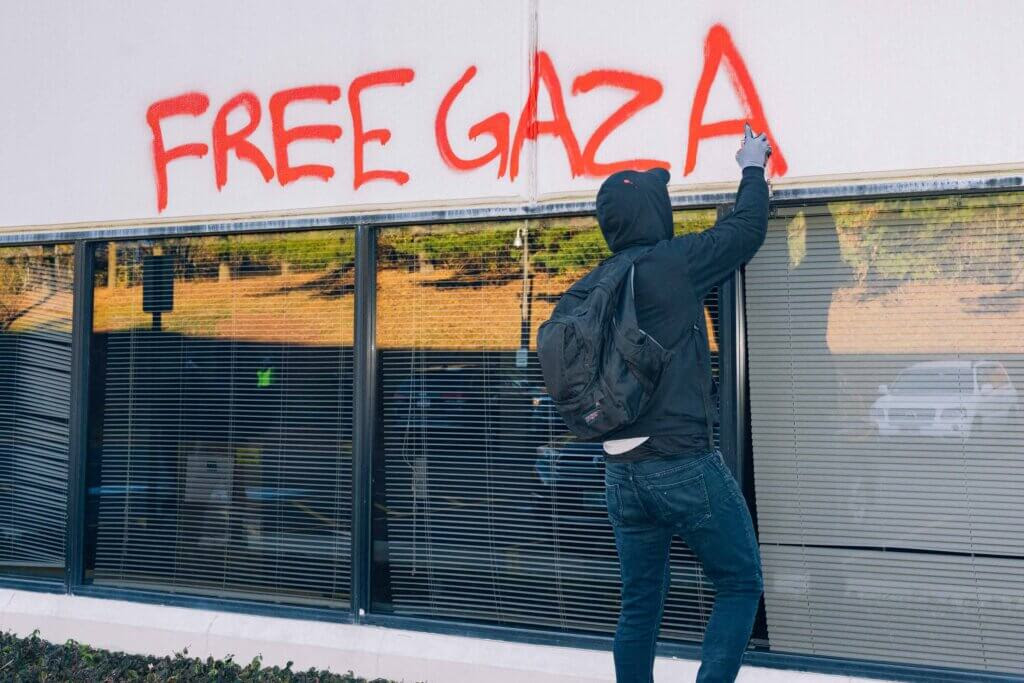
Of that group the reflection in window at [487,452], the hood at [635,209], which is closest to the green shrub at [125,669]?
the reflection in window at [487,452]

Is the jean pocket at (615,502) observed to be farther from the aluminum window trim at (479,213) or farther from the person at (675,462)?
the aluminum window trim at (479,213)

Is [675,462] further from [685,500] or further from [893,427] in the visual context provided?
[893,427]

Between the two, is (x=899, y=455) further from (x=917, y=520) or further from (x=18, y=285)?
(x=18, y=285)

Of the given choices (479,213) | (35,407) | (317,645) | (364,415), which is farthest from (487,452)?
(35,407)

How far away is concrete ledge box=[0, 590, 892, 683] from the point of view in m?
4.38

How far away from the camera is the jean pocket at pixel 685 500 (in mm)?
3311

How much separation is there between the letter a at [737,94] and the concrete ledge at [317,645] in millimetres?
1996

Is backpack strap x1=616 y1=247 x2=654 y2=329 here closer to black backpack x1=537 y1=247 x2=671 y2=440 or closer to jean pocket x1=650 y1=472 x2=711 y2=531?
black backpack x1=537 y1=247 x2=671 y2=440

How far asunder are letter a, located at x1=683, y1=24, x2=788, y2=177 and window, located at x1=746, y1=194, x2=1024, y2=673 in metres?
0.32

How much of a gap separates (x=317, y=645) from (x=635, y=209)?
2597 mm

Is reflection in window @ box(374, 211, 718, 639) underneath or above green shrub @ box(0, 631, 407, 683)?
above

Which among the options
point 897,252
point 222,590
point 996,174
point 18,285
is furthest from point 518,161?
point 18,285

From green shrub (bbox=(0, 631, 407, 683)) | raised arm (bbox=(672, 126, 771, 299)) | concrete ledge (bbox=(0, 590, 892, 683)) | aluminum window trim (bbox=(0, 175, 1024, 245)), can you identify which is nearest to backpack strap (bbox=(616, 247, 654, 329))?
raised arm (bbox=(672, 126, 771, 299))

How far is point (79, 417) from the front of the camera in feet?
18.2
